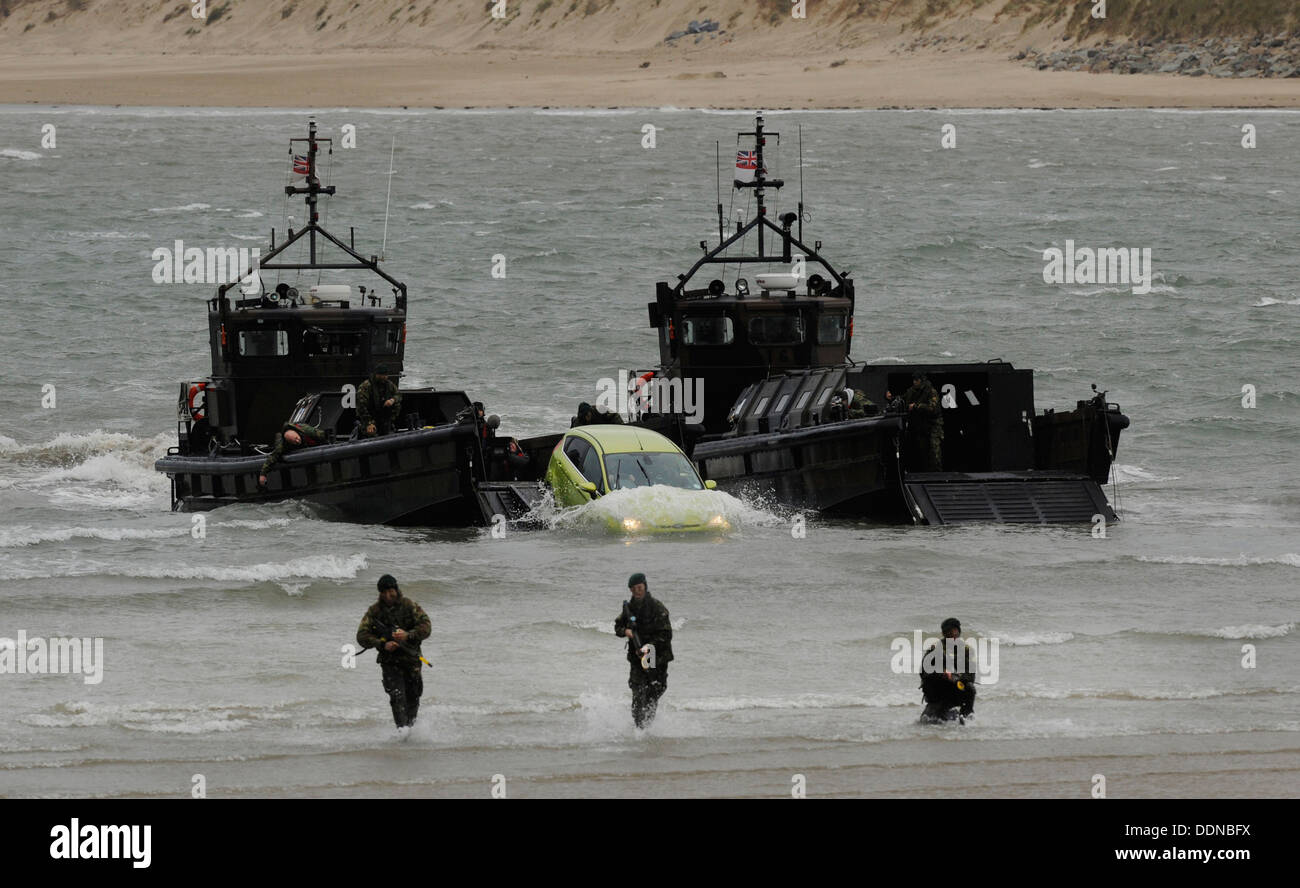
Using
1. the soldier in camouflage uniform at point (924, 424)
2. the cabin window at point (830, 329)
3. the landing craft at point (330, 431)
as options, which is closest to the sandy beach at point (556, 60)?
the cabin window at point (830, 329)

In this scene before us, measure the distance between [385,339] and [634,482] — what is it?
562 centimetres

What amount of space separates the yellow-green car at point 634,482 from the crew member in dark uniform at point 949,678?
873 cm

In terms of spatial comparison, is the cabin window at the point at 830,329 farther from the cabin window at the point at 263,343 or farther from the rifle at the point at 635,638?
the rifle at the point at 635,638

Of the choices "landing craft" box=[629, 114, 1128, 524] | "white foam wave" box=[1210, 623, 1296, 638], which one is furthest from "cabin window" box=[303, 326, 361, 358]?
"white foam wave" box=[1210, 623, 1296, 638]

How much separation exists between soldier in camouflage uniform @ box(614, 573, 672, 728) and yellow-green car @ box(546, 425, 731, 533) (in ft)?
28.1

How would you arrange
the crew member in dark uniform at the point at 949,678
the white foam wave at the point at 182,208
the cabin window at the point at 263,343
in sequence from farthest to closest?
the white foam wave at the point at 182,208 < the cabin window at the point at 263,343 < the crew member in dark uniform at the point at 949,678

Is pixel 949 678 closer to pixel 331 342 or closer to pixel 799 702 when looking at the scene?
pixel 799 702

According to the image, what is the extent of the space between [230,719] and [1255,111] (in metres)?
97.5

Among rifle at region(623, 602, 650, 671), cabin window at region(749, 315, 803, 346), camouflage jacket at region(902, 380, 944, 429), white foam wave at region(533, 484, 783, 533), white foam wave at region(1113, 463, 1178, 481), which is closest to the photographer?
rifle at region(623, 602, 650, 671)

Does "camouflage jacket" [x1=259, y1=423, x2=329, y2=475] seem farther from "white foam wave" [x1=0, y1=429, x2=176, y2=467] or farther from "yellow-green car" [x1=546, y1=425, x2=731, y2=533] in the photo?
"white foam wave" [x1=0, y1=429, x2=176, y2=467]

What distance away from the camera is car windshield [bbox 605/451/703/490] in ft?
80.3

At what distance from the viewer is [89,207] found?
211ft

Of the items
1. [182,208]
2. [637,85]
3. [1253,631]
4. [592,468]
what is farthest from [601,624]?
[637,85]

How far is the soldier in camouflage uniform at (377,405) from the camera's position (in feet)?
85.2
